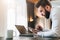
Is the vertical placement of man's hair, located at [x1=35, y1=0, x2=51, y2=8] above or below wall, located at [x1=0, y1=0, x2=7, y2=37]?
above

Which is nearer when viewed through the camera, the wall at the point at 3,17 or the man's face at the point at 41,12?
the man's face at the point at 41,12

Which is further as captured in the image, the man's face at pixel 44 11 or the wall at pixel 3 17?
the wall at pixel 3 17

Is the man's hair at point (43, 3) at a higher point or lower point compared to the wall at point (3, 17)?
higher

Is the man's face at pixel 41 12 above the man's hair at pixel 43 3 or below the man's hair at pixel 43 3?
below

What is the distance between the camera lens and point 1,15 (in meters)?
3.73

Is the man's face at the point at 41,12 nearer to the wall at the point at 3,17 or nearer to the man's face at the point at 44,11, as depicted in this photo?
the man's face at the point at 44,11

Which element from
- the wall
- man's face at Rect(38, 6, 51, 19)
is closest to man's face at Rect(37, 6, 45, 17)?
man's face at Rect(38, 6, 51, 19)

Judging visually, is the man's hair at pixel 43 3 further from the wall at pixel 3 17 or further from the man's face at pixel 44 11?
the wall at pixel 3 17

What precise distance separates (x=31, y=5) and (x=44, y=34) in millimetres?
1996

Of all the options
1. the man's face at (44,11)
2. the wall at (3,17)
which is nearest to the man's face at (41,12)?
the man's face at (44,11)

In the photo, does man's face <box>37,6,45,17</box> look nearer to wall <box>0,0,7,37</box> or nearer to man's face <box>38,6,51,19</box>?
man's face <box>38,6,51,19</box>

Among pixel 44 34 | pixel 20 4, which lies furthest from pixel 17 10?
pixel 44 34

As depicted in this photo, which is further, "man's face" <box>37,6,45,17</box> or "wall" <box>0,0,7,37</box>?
"wall" <box>0,0,7,37</box>

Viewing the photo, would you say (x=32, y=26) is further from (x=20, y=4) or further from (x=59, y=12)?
(x=59, y=12)
